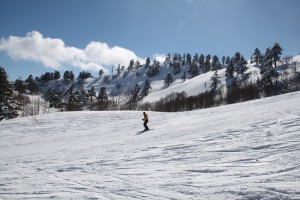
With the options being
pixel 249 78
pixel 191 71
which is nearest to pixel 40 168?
pixel 249 78

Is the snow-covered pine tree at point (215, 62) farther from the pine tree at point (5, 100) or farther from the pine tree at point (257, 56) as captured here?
the pine tree at point (5, 100)

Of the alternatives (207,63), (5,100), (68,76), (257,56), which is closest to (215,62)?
(207,63)

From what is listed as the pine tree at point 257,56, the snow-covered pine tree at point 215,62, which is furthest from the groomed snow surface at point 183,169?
the snow-covered pine tree at point 215,62

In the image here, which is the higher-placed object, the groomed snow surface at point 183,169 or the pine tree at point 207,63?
the pine tree at point 207,63

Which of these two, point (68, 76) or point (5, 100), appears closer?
point (5, 100)

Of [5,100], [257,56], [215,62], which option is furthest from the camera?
[215,62]

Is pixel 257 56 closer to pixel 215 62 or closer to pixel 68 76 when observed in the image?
pixel 215 62

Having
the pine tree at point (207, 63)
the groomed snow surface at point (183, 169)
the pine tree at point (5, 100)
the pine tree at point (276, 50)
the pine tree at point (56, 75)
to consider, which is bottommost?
the groomed snow surface at point (183, 169)

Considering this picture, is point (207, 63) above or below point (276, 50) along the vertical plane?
above

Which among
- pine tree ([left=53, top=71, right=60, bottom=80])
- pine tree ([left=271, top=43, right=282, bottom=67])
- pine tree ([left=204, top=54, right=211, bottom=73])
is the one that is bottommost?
pine tree ([left=271, top=43, right=282, bottom=67])

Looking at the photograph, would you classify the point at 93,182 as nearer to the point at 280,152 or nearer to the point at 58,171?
the point at 58,171

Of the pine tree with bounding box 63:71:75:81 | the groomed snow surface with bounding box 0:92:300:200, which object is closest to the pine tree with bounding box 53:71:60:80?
the pine tree with bounding box 63:71:75:81

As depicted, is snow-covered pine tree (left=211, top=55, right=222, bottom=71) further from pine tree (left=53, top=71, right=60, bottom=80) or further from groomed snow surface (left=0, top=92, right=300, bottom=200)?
groomed snow surface (left=0, top=92, right=300, bottom=200)

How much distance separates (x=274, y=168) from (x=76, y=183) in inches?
257
